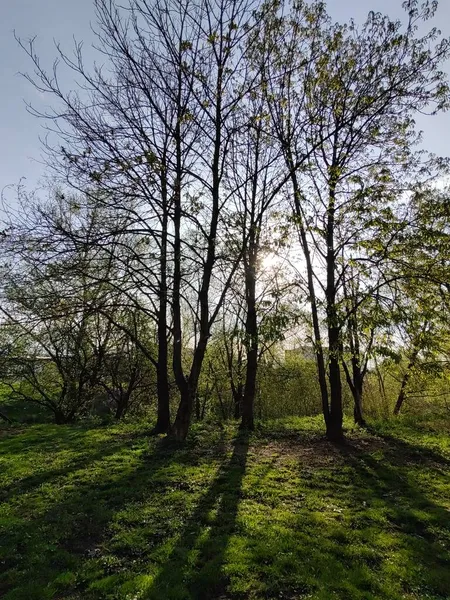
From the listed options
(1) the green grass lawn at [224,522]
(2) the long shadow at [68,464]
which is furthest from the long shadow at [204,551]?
(2) the long shadow at [68,464]

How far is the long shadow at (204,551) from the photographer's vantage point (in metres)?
4.66

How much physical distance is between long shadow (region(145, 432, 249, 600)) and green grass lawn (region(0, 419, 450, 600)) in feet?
0.06

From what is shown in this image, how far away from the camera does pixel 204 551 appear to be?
551 centimetres

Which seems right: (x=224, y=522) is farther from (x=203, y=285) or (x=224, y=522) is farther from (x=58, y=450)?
(x=58, y=450)

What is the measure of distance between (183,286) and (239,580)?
9.65m

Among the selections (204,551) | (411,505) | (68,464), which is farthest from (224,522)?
(68,464)

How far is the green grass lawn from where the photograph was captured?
478cm

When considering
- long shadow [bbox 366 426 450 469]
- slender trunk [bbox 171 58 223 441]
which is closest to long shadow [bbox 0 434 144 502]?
slender trunk [bbox 171 58 223 441]

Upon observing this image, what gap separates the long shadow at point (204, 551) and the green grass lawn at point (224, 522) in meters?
0.02

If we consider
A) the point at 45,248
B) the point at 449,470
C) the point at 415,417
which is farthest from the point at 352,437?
the point at 45,248

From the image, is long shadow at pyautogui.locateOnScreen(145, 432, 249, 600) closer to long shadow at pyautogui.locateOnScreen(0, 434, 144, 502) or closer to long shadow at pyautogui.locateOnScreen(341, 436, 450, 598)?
long shadow at pyautogui.locateOnScreen(341, 436, 450, 598)

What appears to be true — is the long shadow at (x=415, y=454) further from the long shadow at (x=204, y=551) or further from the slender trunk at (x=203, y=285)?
the slender trunk at (x=203, y=285)

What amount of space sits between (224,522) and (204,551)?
1.01 meters

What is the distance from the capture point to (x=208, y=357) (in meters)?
30.5
